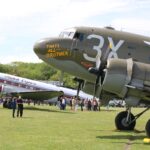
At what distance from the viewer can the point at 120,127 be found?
2111 cm

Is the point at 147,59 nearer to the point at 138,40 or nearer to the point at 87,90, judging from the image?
the point at 138,40

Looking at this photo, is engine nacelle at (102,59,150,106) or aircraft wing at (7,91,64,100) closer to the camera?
engine nacelle at (102,59,150,106)

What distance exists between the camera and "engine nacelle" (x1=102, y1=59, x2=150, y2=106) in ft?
53.0

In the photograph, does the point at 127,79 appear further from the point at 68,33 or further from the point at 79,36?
the point at 68,33

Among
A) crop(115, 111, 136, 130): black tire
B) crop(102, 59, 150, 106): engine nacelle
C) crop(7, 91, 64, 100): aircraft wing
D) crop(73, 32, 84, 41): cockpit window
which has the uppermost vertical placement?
crop(73, 32, 84, 41): cockpit window

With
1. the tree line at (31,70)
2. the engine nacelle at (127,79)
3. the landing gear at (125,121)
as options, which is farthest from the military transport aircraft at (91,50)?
the tree line at (31,70)

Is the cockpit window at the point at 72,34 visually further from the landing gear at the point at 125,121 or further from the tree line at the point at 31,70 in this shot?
the tree line at the point at 31,70

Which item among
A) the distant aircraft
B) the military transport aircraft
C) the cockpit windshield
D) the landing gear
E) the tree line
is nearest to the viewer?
the military transport aircraft

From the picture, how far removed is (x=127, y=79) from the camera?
1614cm

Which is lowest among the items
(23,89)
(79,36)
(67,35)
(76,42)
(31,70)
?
(23,89)

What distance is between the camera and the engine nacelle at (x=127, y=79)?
16.2m

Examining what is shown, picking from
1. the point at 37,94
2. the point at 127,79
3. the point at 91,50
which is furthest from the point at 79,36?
the point at 37,94

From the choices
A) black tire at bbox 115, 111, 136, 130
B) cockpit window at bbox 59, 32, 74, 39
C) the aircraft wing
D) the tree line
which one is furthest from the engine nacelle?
the tree line

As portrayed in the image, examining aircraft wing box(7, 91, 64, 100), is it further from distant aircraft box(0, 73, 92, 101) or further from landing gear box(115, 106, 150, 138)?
landing gear box(115, 106, 150, 138)
